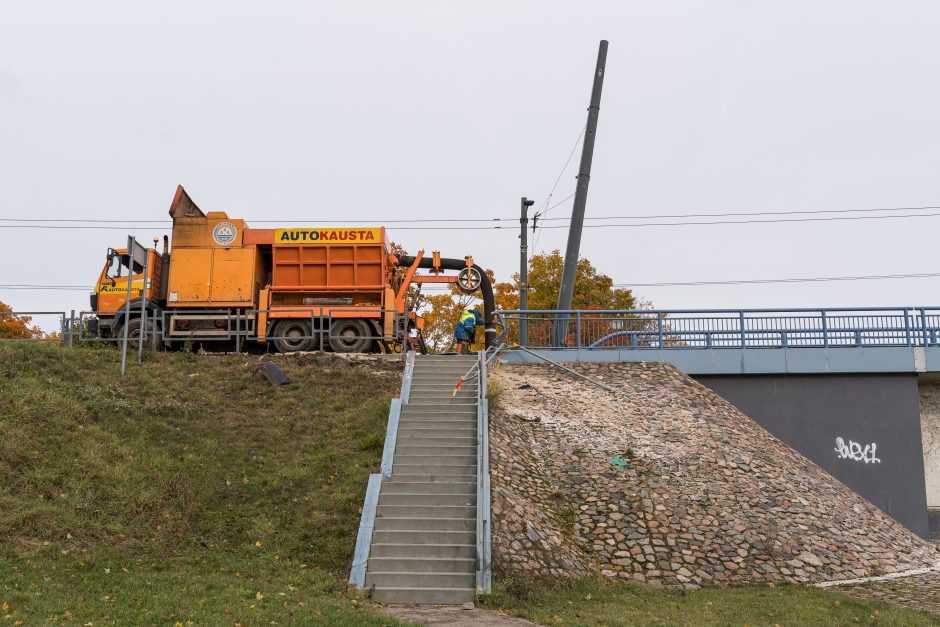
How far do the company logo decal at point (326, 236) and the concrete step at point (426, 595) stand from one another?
489 inches

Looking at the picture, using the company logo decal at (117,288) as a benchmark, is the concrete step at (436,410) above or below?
below

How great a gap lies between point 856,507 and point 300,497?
10632 mm

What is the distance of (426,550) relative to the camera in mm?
11984

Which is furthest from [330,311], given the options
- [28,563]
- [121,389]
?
[28,563]

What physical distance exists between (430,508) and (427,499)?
29 centimetres

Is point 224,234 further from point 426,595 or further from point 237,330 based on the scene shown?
point 426,595

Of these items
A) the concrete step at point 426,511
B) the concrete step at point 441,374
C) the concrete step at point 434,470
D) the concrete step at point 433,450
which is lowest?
the concrete step at point 426,511

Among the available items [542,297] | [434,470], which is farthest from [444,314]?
[434,470]

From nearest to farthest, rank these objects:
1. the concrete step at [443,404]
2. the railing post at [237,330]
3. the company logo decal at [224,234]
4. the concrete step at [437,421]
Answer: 1. the concrete step at [437,421]
2. the concrete step at [443,404]
3. the railing post at [237,330]
4. the company logo decal at [224,234]

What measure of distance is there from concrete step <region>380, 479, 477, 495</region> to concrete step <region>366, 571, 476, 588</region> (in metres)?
2.01

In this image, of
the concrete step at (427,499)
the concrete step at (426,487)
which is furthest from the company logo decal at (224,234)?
the concrete step at (427,499)

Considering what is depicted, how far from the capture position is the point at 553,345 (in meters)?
20.0

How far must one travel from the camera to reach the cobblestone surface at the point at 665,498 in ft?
41.0

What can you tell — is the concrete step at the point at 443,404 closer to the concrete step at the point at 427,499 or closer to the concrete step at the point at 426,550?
the concrete step at the point at 427,499
